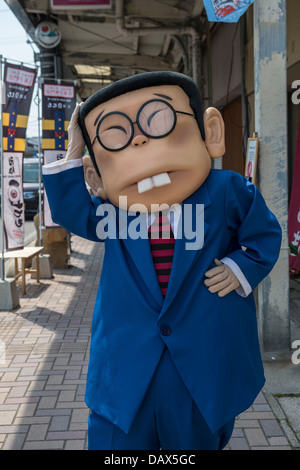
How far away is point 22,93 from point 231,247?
5.04m

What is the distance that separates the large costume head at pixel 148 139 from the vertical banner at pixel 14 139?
4395 millimetres

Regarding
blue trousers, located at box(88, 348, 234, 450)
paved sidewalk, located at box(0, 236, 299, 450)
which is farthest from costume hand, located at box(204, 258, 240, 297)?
paved sidewalk, located at box(0, 236, 299, 450)

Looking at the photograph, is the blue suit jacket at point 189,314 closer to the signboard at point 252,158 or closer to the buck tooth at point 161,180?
the buck tooth at point 161,180

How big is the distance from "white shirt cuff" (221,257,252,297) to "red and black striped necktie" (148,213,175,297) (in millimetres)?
235

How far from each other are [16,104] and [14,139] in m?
0.47

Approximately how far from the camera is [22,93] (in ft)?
21.4

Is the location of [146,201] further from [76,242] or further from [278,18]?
[76,242]

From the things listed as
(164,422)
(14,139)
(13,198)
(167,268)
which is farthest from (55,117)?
(164,422)

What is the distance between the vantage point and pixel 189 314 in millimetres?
2061

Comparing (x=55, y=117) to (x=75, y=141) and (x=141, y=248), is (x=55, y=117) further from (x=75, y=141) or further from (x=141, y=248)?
(x=141, y=248)

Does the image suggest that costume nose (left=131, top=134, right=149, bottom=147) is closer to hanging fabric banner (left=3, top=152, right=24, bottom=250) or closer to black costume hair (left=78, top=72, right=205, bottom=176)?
black costume hair (left=78, top=72, right=205, bottom=176)

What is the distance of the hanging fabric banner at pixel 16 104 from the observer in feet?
20.7

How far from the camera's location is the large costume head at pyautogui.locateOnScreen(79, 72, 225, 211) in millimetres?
2059

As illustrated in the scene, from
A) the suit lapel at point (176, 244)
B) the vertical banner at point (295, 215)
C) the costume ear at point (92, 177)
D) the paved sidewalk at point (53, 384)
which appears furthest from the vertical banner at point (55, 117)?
the suit lapel at point (176, 244)
